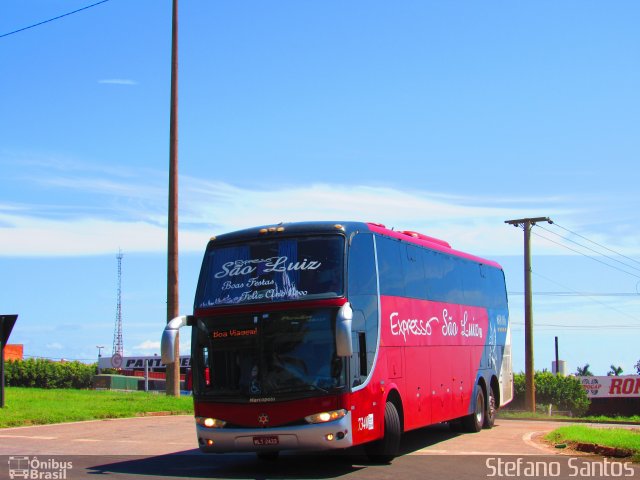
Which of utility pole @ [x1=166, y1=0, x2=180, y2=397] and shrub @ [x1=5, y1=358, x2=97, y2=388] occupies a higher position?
utility pole @ [x1=166, y1=0, x2=180, y2=397]

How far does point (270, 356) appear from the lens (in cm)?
1410

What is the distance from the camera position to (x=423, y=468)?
47.1ft

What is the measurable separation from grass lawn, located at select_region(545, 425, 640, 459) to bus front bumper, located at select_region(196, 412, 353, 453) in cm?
477

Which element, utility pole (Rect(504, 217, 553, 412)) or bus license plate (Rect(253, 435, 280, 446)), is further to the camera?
utility pole (Rect(504, 217, 553, 412))

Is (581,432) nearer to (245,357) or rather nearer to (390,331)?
(390,331)

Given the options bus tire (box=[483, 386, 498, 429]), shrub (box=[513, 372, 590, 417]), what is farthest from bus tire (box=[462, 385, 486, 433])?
shrub (box=[513, 372, 590, 417])

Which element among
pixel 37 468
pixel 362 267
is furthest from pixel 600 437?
pixel 37 468

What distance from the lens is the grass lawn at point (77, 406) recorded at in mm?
22844

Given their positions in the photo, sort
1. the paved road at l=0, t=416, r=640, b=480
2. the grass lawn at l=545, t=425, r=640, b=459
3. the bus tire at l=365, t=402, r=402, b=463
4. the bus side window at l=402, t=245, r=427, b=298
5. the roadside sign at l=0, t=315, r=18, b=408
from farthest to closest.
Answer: the roadside sign at l=0, t=315, r=18, b=408, the bus side window at l=402, t=245, r=427, b=298, the grass lawn at l=545, t=425, r=640, b=459, the bus tire at l=365, t=402, r=402, b=463, the paved road at l=0, t=416, r=640, b=480

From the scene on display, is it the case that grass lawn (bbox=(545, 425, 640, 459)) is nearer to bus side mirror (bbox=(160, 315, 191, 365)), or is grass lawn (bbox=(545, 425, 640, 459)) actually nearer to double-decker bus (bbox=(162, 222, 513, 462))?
double-decker bus (bbox=(162, 222, 513, 462))

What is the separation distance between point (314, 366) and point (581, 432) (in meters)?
7.19

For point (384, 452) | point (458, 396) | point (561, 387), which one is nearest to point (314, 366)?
point (384, 452)

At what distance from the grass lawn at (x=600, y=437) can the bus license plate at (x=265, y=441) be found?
570 cm

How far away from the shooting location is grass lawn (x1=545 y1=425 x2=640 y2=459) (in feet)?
50.9
